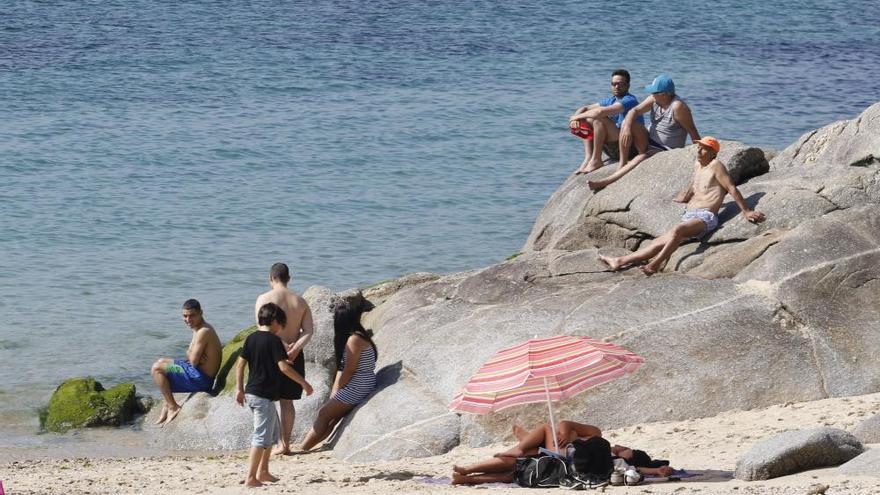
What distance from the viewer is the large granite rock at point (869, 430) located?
11.0 meters

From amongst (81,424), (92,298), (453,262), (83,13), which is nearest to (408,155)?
(453,262)

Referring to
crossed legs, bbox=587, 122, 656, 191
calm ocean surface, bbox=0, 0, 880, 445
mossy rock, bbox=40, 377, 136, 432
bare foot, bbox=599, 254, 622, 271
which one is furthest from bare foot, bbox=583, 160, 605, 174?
mossy rock, bbox=40, 377, 136, 432

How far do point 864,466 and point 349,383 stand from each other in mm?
5554

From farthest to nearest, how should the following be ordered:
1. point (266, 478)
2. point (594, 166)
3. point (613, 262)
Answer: point (594, 166)
point (613, 262)
point (266, 478)

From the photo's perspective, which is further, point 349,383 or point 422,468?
point 349,383

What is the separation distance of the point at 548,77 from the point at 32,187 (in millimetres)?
15208

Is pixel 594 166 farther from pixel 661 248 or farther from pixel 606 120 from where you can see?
pixel 661 248

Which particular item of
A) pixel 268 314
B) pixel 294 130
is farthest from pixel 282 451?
pixel 294 130

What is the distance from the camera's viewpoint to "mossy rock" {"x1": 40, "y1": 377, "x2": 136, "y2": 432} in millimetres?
15297

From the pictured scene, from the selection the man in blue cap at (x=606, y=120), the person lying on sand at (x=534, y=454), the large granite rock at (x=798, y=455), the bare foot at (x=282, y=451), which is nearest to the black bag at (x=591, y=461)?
the person lying on sand at (x=534, y=454)

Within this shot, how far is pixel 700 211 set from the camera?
14.1 m

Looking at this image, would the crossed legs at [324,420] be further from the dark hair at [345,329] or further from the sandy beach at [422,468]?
the dark hair at [345,329]

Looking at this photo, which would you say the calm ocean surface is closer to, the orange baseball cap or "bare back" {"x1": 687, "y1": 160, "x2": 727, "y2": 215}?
"bare back" {"x1": 687, "y1": 160, "x2": 727, "y2": 215}

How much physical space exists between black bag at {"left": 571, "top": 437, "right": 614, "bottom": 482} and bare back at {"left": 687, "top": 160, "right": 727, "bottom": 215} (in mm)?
4487
